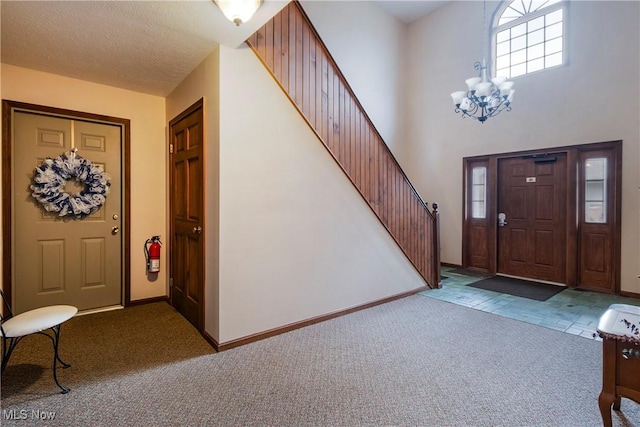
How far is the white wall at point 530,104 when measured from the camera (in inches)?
160

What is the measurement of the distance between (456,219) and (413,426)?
479 cm

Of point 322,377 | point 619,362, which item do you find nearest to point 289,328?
point 322,377

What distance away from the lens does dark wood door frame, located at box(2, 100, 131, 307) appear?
2.85 meters

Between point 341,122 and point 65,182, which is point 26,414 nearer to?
point 65,182

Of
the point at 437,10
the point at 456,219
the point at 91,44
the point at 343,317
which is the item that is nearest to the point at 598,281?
the point at 456,219

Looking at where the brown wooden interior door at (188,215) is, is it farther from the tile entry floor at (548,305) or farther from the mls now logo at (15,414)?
the tile entry floor at (548,305)

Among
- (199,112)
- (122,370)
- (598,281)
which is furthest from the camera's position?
(598,281)

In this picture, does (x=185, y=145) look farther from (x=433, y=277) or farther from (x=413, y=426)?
(x=433, y=277)

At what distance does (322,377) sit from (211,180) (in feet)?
5.82

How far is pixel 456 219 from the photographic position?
5.91 meters

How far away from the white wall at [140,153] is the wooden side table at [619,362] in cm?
401

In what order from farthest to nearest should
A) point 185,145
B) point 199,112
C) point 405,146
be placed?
point 405,146
point 185,145
point 199,112

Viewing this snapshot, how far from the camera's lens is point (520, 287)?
461 cm

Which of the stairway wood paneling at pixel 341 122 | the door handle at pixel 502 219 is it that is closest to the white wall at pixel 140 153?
the stairway wood paneling at pixel 341 122
